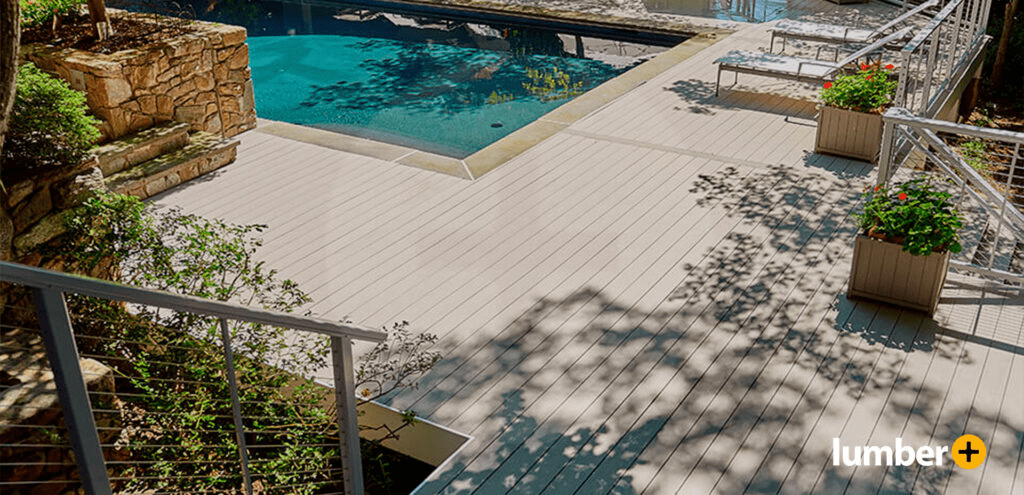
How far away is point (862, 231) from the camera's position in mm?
5426

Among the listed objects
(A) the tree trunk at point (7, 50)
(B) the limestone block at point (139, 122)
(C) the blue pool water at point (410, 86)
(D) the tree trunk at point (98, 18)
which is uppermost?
(A) the tree trunk at point (7, 50)

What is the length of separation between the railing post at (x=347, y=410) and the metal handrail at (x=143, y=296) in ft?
0.37

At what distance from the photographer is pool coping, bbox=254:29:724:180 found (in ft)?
25.8

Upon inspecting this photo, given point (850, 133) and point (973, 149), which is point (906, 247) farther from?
point (973, 149)

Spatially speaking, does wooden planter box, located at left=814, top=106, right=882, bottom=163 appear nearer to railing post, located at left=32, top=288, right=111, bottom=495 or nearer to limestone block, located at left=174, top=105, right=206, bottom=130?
limestone block, located at left=174, top=105, right=206, bottom=130

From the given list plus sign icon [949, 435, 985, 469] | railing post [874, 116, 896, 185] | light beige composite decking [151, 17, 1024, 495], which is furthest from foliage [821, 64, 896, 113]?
plus sign icon [949, 435, 985, 469]

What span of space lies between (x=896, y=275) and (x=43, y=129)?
212 inches

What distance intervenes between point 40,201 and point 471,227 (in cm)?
290

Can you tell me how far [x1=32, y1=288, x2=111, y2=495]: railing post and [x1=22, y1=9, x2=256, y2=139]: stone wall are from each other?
5.94 meters

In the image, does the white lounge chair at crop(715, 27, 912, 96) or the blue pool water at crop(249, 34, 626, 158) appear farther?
the blue pool water at crop(249, 34, 626, 158)

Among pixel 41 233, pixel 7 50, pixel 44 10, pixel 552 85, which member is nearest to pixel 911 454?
pixel 7 50

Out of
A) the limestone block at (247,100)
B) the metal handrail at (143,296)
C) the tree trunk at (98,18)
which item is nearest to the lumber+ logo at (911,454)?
Answer: the metal handrail at (143,296)

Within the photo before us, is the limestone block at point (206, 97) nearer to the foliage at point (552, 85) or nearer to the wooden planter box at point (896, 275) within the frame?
the foliage at point (552, 85)

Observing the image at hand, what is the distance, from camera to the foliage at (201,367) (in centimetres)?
404
